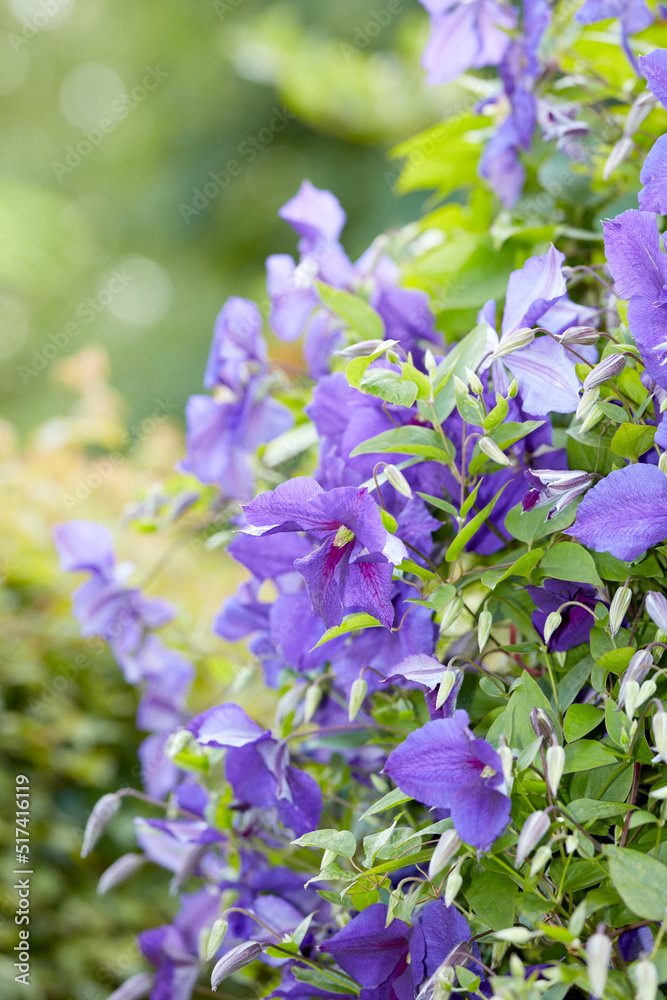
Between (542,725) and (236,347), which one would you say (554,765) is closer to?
(542,725)

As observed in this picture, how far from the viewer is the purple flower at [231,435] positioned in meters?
0.69

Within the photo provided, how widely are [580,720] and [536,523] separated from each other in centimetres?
12

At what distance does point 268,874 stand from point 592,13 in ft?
2.32

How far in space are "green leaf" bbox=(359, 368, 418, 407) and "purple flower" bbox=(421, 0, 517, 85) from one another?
0.40 metres

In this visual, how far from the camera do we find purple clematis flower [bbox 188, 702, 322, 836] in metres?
0.55

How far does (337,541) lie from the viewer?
1.44 ft

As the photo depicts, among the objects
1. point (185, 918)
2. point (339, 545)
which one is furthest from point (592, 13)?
point (185, 918)

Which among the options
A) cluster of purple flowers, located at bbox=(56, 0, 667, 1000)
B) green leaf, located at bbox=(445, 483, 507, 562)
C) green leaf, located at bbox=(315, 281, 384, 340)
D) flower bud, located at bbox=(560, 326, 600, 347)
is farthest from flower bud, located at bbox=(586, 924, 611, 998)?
green leaf, located at bbox=(315, 281, 384, 340)

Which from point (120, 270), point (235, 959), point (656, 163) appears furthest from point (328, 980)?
point (120, 270)

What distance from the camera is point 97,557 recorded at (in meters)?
0.78

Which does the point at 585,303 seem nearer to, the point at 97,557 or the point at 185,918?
the point at 97,557

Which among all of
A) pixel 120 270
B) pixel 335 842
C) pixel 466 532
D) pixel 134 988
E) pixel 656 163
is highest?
pixel 656 163

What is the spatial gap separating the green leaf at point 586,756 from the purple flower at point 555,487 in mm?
131

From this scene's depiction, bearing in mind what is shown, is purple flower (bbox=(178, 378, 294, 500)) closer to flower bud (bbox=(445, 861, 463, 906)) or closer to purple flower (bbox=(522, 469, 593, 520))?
purple flower (bbox=(522, 469, 593, 520))
